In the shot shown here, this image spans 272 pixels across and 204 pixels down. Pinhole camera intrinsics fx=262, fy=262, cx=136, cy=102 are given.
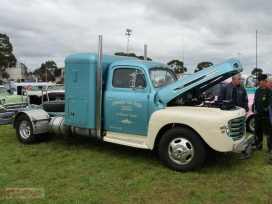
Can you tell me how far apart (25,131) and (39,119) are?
2.38 feet

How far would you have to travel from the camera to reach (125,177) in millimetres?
4727


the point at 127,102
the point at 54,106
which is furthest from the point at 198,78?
the point at 54,106

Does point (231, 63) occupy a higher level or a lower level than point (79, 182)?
higher

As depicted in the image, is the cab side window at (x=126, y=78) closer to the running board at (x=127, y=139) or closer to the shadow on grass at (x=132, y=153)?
the running board at (x=127, y=139)

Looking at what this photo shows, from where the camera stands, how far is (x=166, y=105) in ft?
17.6

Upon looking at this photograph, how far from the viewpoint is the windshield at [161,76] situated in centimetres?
557

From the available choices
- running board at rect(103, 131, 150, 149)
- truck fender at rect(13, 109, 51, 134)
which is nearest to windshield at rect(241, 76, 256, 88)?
running board at rect(103, 131, 150, 149)

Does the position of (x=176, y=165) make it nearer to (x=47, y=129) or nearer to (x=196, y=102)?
(x=196, y=102)

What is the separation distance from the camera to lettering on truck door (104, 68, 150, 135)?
5.36 m

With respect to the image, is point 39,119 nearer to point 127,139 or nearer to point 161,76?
point 127,139

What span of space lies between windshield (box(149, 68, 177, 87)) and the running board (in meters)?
1.17

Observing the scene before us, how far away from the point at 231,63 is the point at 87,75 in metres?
3.05

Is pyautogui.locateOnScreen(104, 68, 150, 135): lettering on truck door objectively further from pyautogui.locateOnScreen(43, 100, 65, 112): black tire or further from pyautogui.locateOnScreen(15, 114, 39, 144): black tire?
pyautogui.locateOnScreen(15, 114, 39, 144): black tire

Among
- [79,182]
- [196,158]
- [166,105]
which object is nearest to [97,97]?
[166,105]
